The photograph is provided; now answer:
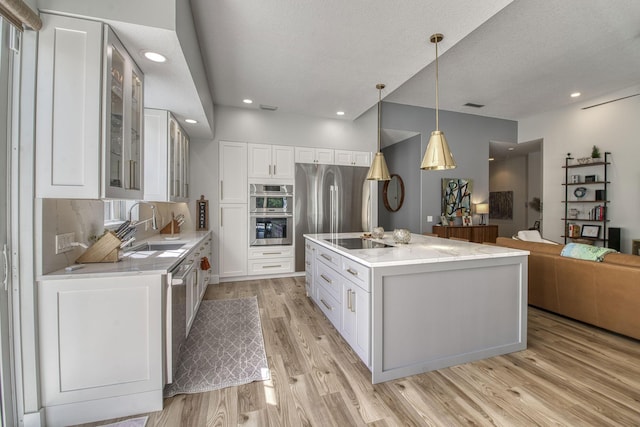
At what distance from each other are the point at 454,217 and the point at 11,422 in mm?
6203

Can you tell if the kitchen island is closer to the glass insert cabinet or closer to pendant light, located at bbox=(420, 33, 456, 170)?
pendant light, located at bbox=(420, 33, 456, 170)

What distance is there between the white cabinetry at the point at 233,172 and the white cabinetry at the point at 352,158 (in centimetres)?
164

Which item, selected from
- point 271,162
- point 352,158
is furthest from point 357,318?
point 352,158

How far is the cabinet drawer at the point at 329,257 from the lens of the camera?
2432 mm

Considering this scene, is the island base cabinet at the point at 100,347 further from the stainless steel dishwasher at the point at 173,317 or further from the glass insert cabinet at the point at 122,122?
the glass insert cabinet at the point at 122,122

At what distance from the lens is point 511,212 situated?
8.50 metres

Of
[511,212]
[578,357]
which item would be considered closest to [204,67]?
[578,357]

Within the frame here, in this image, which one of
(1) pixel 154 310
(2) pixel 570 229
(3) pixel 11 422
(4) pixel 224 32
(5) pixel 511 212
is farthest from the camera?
(5) pixel 511 212

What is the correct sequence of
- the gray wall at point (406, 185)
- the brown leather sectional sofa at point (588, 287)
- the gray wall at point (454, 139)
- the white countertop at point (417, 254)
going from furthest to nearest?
the gray wall at point (406, 185)
the gray wall at point (454, 139)
the brown leather sectional sofa at point (588, 287)
the white countertop at point (417, 254)

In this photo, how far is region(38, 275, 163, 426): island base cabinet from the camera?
5.01 ft

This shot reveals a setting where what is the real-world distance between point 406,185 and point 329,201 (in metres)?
2.11

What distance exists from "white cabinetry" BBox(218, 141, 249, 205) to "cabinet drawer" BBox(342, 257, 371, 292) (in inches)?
108

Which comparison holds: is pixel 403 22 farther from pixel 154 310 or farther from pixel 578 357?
pixel 578 357

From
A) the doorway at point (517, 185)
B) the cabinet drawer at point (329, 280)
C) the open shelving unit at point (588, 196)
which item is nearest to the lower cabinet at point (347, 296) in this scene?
the cabinet drawer at point (329, 280)
